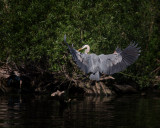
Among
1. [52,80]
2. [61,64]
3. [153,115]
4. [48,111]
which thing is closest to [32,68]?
[52,80]

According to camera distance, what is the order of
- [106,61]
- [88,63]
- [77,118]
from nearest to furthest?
[77,118], [88,63], [106,61]

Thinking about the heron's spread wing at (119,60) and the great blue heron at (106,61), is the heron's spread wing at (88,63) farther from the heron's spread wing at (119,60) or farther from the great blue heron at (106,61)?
the heron's spread wing at (119,60)

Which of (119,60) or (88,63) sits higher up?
(119,60)

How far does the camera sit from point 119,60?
17.2m

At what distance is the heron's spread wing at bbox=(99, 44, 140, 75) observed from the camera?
1706cm

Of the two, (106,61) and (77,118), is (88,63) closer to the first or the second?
(106,61)

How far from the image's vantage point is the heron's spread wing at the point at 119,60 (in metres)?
17.1

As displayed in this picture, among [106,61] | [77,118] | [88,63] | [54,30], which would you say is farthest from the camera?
[54,30]

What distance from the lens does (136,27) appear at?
104 ft

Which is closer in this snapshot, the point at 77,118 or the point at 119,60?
the point at 77,118

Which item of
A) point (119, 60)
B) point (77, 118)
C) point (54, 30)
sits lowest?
point (77, 118)

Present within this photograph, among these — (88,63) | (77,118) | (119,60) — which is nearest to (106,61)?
(119,60)

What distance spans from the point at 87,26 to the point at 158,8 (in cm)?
949

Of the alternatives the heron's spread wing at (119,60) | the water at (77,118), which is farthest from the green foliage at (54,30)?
the water at (77,118)
